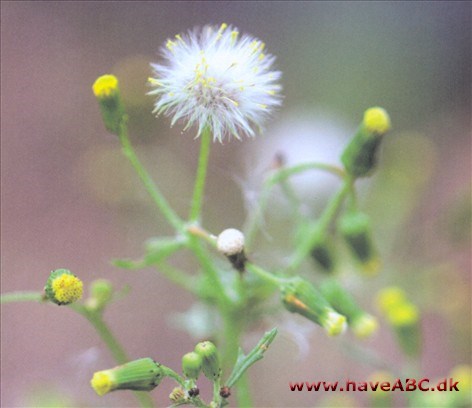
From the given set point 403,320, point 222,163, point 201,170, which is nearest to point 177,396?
point 201,170

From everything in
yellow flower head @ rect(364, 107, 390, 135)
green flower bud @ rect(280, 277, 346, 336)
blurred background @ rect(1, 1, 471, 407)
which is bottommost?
green flower bud @ rect(280, 277, 346, 336)

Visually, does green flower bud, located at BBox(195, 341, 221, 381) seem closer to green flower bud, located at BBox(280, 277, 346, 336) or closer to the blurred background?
green flower bud, located at BBox(280, 277, 346, 336)

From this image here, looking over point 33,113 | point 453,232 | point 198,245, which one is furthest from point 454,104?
point 198,245

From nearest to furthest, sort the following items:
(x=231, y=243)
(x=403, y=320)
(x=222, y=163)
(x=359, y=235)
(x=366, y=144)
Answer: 1. (x=231, y=243)
2. (x=366, y=144)
3. (x=359, y=235)
4. (x=403, y=320)
5. (x=222, y=163)

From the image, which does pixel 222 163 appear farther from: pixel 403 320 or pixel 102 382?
pixel 102 382

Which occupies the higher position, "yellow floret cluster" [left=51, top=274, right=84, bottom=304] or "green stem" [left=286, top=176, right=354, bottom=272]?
"green stem" [left=286, top=176, right=354, bottom=272]

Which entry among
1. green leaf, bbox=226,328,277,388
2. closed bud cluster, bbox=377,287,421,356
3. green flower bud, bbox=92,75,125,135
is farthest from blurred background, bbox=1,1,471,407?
green leaf, bbox=226,328,277,388

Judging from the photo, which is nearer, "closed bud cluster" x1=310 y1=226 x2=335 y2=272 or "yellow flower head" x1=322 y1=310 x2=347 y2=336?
"yellow flower head" x1=322 y1=310 x2=347 y2=336
